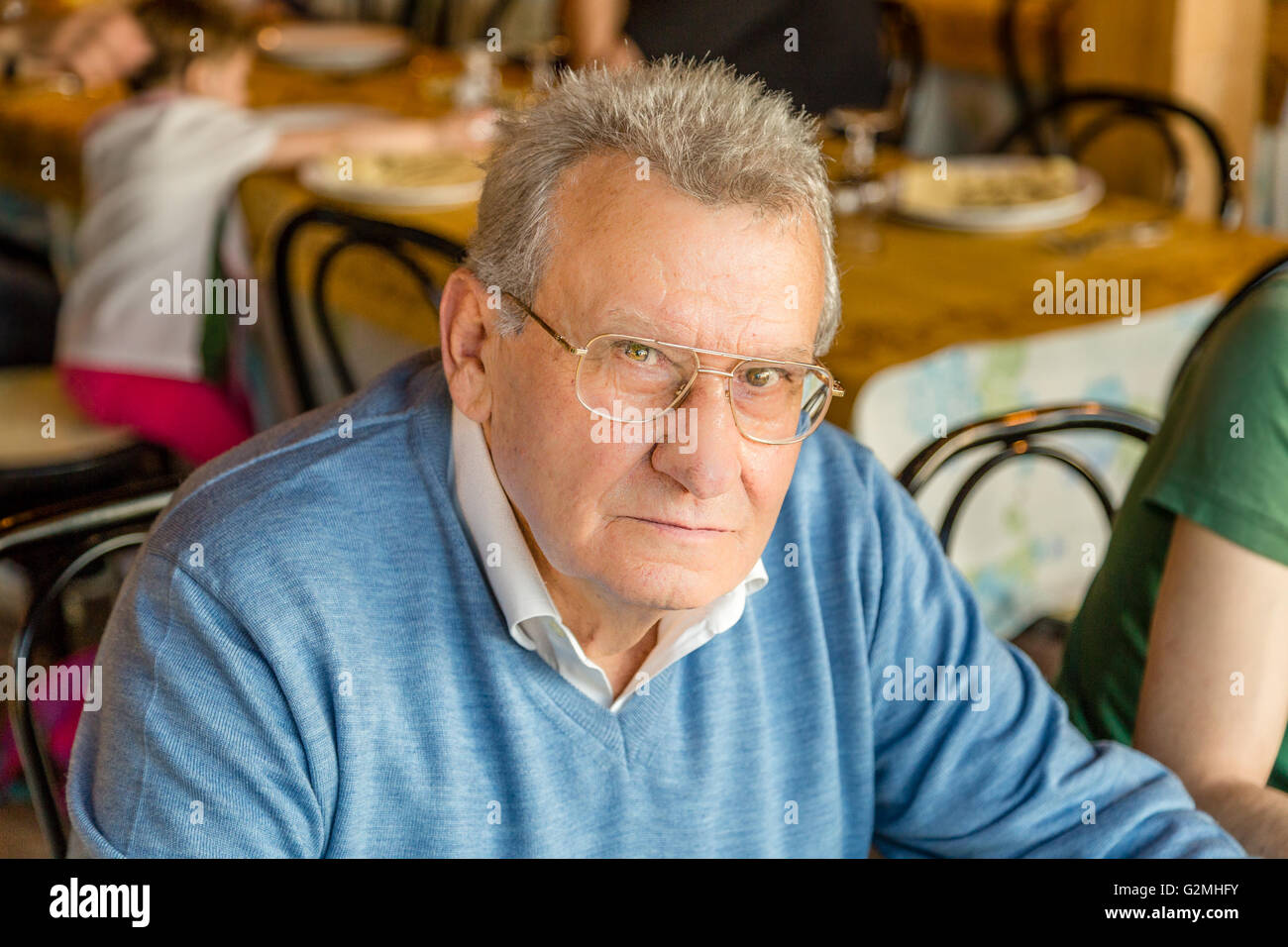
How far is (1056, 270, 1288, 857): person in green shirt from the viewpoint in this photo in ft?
3.69

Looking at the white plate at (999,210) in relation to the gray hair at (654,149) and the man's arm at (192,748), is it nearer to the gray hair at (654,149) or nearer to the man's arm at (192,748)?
the gray hair at (654,149)

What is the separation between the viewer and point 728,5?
174 cm

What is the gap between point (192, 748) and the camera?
90cm

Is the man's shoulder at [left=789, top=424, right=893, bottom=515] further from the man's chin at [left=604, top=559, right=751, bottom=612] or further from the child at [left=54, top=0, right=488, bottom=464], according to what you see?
the child at [left=54, top=0, right=488, bottom=464]

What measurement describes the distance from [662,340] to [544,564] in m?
0.20

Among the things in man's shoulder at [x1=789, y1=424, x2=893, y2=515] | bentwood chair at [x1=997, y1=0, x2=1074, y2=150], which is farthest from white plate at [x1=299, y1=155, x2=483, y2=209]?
bentwood chair at [x1=997, y1=0, x2=1074, y2=150]

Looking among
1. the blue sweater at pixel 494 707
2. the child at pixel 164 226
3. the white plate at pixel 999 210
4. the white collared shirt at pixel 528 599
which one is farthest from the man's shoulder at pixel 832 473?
the child at pixel 164 226

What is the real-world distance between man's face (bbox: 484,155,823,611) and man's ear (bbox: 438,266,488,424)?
0.05 metres

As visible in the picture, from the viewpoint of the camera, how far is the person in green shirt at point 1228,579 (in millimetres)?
1124

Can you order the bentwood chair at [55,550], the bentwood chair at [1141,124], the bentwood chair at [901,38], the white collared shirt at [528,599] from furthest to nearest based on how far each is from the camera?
the bentwood chair at [901,38]
the bentwood chair at [1141,124]
the bentwood chair at [55,550]
the white collared shirt at [528,599]

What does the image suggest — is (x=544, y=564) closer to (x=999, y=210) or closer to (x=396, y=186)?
(x=999, y=210)

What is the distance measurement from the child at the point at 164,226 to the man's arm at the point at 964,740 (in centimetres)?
175
